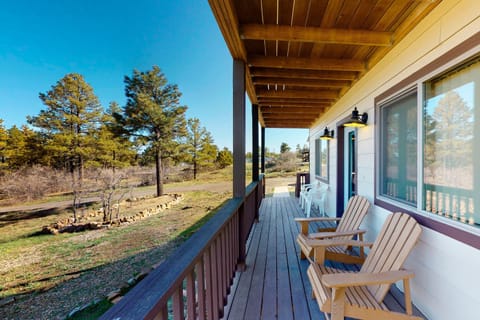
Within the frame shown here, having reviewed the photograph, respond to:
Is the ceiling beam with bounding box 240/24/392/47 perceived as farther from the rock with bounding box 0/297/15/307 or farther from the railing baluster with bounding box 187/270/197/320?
the rock with bounding box 0/297/15/307

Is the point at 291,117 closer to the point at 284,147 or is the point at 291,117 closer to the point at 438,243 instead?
the point at 438,243

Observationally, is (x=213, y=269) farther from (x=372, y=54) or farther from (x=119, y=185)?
(x=119, y=185)

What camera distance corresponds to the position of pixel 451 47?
144cm

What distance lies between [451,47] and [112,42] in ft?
41.4

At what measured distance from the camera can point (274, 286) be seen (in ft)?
6.63

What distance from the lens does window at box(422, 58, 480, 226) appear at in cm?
135

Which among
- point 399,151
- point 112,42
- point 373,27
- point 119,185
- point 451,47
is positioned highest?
point 112,42

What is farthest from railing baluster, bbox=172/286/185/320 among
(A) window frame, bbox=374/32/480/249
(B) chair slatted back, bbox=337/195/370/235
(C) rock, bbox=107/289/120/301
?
(C) rock, bbox=107/289/120/301

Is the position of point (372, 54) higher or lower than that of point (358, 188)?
higher

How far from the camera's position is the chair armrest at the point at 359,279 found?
1218mm

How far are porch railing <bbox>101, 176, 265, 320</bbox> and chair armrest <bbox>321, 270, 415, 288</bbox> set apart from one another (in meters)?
0.77

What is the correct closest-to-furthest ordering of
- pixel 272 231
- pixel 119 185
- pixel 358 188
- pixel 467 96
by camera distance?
pixel 467 96 < pixel 358 188 < pixel 272 231 < pixel 119 185

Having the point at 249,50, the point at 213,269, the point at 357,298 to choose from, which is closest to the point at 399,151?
Answer: the point at 357,298

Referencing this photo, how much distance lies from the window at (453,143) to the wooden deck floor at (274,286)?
1.04 meters
